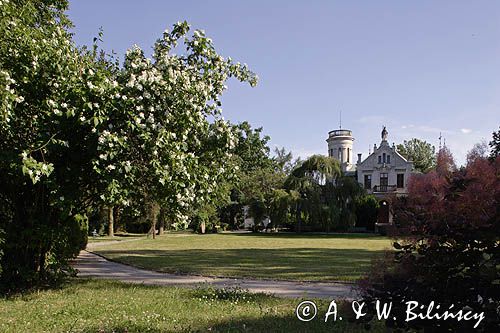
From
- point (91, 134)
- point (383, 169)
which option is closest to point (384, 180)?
point (383, 169)

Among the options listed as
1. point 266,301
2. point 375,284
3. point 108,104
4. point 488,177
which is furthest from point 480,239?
point 108,104

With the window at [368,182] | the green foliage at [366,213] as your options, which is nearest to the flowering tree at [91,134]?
the green foliage at [366,213]

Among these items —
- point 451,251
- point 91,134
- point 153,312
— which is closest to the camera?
point 451,251

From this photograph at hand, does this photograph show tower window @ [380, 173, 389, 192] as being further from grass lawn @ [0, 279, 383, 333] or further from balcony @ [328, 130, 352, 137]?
grass lawn @ [0, 279, 383, 333]

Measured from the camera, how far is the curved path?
9.33 m

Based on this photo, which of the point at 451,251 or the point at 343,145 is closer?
the point at 451,251

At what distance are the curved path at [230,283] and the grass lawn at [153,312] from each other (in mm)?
1009

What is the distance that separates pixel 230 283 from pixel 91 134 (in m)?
5.16

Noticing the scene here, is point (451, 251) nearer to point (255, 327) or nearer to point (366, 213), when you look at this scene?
point (255, 327)

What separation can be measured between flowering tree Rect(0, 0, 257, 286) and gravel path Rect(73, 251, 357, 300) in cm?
257

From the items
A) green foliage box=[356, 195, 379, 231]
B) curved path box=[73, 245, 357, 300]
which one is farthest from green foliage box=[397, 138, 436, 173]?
curved path box=[73, 245, 357, 300]

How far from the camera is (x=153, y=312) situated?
704 cm

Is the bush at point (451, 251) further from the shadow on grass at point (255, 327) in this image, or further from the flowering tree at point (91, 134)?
the flowering tree at point (91, 134)

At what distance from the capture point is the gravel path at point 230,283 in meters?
9.33
